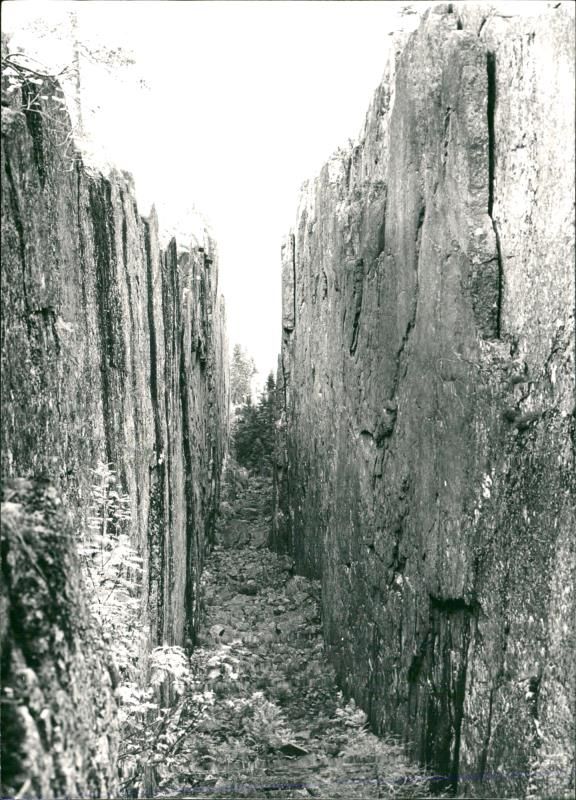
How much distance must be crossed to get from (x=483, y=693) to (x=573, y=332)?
3879 millimetres

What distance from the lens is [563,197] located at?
715 centimetres

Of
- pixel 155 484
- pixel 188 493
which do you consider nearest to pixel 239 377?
pixel 188 493

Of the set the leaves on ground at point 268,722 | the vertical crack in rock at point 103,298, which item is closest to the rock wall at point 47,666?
the leaves on ground at point 268,722

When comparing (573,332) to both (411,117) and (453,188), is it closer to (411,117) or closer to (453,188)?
(453,188)

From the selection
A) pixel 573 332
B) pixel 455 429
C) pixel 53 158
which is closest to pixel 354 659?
pixel 455 429

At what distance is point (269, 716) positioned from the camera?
37.8 ft

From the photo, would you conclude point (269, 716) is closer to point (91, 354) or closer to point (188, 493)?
point (188, 493)

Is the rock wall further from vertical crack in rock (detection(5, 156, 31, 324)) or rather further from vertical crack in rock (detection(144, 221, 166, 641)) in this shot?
vertical crack in rock (detection(144, 221, 166, 641))

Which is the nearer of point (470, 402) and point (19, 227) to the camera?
point (19, 227)

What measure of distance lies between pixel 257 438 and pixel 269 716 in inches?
693

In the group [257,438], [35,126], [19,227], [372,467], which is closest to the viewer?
[19,227]

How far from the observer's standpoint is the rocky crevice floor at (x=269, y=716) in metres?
9.41

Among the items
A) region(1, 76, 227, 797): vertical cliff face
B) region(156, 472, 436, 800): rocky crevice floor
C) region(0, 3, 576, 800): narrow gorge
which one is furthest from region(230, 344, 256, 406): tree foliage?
region(0, 3, 576, 800): narrow gorge

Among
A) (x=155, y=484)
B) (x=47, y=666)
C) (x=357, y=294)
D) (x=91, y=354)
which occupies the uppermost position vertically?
(x=357, y=294)
